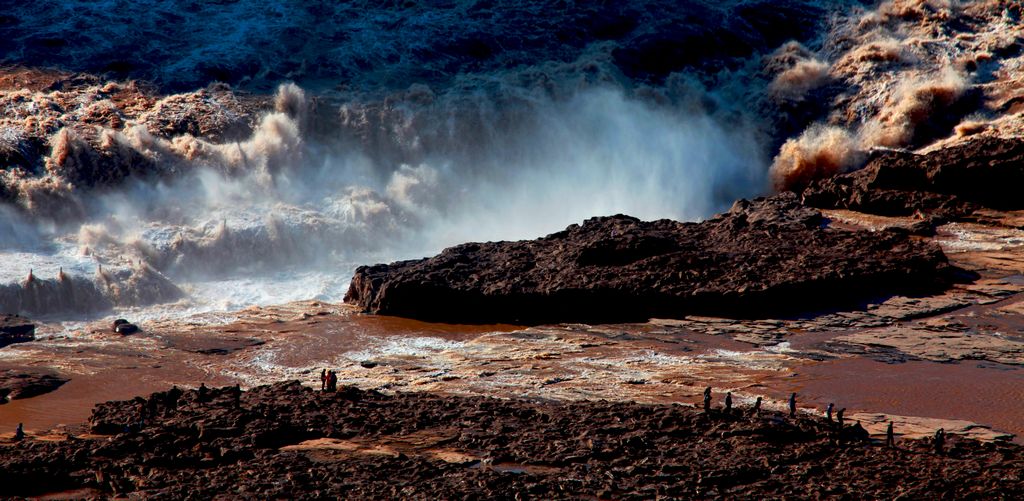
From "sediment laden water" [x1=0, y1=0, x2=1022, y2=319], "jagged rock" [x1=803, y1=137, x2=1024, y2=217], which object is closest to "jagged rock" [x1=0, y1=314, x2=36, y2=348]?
"sediment laden water" [x1=0, y1=0, x2=1022, y2=319]

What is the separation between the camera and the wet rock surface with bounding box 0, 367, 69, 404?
17.5 meters

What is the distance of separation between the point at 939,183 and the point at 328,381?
16.0 metres

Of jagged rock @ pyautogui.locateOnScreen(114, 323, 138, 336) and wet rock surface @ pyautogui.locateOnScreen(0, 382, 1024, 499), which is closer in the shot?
wet rock surface @ pyautogui.locateOnScreen(0, 382, 1024, 499)

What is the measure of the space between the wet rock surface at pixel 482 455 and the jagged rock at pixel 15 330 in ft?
19.3

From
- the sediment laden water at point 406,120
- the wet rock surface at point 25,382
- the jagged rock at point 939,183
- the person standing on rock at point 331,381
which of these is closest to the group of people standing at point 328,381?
the person standing on rock at point 331,381

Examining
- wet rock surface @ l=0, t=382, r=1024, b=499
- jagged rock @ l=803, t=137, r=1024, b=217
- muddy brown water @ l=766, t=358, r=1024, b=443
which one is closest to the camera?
wet rock surface @ l=0, t=382, r=1024, b=499

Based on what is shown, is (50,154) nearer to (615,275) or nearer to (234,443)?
(615,275)

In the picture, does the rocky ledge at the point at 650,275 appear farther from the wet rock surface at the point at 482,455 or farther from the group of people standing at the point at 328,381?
the wet rock surface at the point at 482,455

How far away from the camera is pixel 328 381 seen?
16797mm

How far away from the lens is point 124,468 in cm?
1334

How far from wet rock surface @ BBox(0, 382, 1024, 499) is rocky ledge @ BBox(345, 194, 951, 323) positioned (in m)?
5.68

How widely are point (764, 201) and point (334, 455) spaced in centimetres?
1482

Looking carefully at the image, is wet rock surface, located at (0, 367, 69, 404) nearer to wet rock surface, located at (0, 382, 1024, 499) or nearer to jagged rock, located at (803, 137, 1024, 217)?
wet rock surface, located at (0, 382, 1024, 499)

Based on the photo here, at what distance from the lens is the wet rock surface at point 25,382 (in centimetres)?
1755
